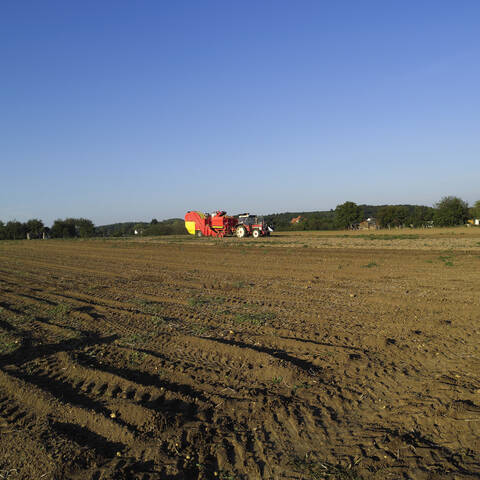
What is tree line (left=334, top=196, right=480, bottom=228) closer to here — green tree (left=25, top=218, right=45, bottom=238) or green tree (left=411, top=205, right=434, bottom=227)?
green tree (left=411, top=205, right=434, bottom=227)

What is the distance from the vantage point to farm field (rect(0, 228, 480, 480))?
2.88 meters

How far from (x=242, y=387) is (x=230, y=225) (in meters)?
30.9

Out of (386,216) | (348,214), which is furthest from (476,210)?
(348,214)

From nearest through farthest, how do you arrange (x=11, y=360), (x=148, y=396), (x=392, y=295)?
(x=148, y=396) → (x=11, y=360) → (x=392, y=295)

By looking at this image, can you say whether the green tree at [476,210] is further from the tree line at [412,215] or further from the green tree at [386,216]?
the green tree at [386,216]

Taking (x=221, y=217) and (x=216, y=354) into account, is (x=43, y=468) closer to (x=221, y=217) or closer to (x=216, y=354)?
(x=216, y=354)

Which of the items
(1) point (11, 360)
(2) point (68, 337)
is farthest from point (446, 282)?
(1) point (11, 360)

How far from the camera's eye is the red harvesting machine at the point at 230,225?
33.9 m

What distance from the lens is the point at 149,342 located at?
5.57 m

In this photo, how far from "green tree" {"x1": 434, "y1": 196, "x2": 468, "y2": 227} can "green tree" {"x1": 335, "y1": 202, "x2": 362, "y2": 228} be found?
1607cm

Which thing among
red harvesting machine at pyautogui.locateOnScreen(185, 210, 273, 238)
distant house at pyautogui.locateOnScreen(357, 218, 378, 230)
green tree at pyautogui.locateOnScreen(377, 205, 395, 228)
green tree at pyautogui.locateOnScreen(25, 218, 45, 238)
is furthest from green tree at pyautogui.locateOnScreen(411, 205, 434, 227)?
green tree at pyautogui.locateOnScreen(25, 218, 45, 238)

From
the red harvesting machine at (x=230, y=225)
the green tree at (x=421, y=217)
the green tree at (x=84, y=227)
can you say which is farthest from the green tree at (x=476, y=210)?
the green tree at (x=84, y=227)

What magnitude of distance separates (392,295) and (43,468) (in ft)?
25.5

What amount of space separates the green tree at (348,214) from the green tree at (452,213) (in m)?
16.1
